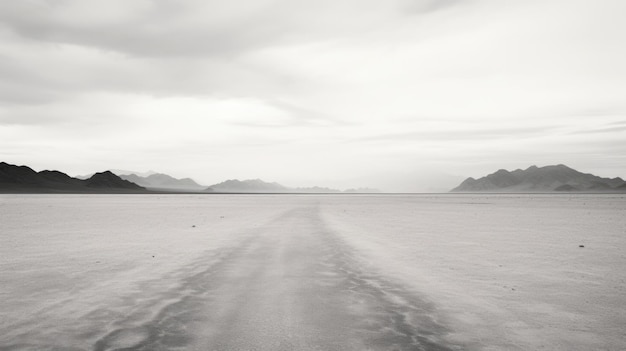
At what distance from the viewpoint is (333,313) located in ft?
23.2

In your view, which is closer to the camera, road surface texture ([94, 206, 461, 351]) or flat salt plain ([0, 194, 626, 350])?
road surface texture ([94, 206, 461, 351])

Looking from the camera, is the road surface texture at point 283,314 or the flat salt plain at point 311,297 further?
the flat salt plain at point 311,297

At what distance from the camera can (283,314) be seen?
6.92 metres

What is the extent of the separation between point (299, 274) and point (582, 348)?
249 inches

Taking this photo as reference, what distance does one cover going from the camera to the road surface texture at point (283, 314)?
18.5ft

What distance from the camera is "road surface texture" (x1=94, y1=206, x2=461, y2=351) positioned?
563 centimetres

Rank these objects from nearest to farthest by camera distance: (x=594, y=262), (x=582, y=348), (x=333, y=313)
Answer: (x=582, y=348) → (x=333, y=313) → (x=594, y=262)

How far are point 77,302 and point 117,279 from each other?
2.16 metres

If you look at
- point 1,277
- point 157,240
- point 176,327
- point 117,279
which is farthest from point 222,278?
point 157,240

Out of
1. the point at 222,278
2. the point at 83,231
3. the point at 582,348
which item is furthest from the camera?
the point at 83,231

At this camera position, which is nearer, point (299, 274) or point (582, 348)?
point (582, 348)

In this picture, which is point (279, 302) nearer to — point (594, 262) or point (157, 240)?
point (594, 262)

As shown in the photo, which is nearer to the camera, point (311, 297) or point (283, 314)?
point (283, 314)

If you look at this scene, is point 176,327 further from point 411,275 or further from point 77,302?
point 411,275
